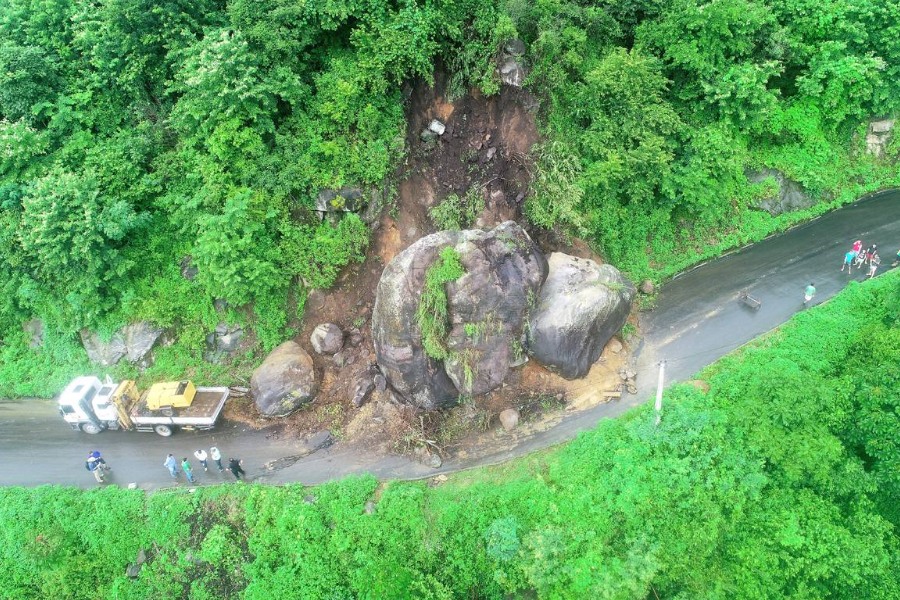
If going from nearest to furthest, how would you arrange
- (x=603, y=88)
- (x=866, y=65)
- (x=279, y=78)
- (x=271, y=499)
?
1. (x=271, y=499)
2. (x=279, y=78)
3. (x=603, y=88)
4. (x=866, y=65)

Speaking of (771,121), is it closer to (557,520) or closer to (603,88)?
(603,88)

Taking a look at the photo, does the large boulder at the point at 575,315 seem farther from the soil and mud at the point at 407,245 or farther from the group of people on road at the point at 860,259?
the group of people on road at the point at 860,259

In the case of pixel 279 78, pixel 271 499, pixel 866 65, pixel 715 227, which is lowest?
pixel 271 499

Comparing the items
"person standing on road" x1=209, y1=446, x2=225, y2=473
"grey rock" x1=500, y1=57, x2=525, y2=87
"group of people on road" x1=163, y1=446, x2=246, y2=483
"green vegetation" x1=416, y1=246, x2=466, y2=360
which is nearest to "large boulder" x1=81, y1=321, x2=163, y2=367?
"group of people on road" x1=163, y1=446, x2=246, y2=483

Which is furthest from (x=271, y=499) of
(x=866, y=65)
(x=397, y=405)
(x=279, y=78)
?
(x=866, y=65)

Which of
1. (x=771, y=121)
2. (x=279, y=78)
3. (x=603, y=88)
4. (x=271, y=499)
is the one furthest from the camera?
(x=771, y=121)

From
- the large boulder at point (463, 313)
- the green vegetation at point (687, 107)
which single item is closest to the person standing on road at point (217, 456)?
the large boulder at point (463, 313)

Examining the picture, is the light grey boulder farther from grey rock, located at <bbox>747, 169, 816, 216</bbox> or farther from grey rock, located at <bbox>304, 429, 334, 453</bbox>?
grey rock, located at <bbox>747, 169, 816, 216</bbox>
